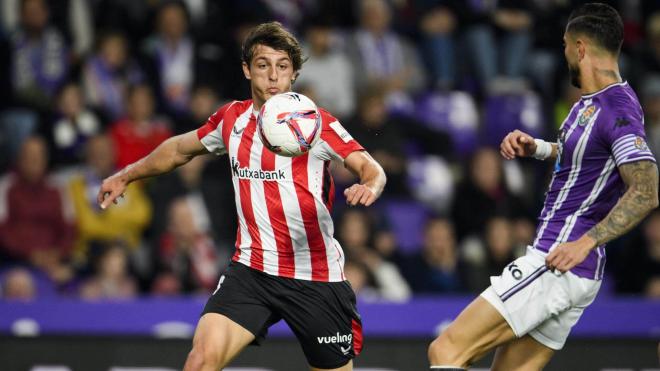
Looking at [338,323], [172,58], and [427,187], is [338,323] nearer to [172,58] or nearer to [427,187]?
[427,187]

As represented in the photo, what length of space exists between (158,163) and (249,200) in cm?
66

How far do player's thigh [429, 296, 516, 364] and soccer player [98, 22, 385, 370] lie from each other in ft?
2.16

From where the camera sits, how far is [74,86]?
10469mm

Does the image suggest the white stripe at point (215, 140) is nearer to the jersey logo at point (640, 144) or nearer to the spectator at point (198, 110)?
the jersey logo at point (640, 144)

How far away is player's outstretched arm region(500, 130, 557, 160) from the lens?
5.48 meters

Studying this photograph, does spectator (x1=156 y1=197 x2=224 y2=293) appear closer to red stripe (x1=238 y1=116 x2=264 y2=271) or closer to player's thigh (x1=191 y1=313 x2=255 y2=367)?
red stripe (x1=238 y1=116 x2=264 y2=271)

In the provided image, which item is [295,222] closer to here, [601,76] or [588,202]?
[588,202]

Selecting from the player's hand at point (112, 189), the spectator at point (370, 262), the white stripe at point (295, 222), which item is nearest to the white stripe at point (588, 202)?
the white stripe at point (295, 222)

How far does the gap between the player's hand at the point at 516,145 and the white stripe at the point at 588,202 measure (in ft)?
1.46

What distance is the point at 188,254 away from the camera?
31.0 feet

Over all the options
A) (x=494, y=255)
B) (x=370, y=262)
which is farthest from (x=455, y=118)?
(x=370, y=262)

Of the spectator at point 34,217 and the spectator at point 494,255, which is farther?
the spectator at point 34,217

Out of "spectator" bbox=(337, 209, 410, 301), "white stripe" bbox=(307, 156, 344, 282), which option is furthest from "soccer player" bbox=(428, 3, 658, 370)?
"spectator" bbox=(337, 209, 410, 301)

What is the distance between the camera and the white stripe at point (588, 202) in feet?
17.0
